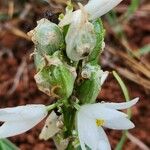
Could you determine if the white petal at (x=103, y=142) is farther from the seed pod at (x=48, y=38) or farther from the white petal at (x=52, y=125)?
the seed pod at (x=48, y=38)

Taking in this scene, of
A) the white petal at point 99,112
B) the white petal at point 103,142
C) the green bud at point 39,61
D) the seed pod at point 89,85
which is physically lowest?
the white petal at point 103,142

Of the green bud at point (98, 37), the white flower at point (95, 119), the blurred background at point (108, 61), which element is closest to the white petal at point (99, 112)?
the white flower at point (95, 119)

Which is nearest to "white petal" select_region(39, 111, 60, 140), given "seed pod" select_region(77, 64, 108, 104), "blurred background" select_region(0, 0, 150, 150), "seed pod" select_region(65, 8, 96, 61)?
"seed pod" select_region(77, 64, 108, 104)

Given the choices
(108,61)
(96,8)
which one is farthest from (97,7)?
(108,61)

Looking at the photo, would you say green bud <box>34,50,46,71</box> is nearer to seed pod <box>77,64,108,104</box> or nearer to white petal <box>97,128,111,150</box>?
seed pod <box>77,64,108,104</box>

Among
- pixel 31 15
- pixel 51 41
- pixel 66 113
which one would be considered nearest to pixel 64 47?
pixel 51 41

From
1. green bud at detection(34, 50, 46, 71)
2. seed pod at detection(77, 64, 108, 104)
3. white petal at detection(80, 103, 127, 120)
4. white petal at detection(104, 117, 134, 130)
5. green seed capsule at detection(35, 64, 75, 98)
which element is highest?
green bud at detection(34, 50, 46, 71)

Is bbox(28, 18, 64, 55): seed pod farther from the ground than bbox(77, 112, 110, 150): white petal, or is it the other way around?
bbox(28, 18, 64, 55): seed pod
